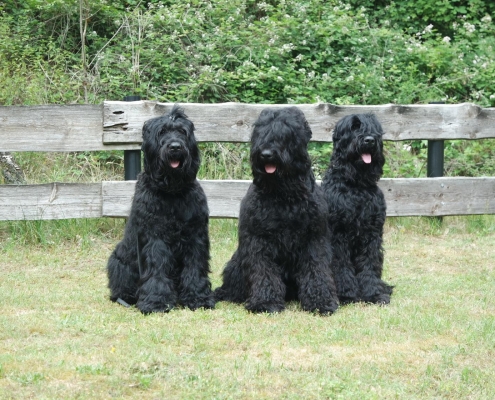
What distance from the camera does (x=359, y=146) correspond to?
6.17 meters

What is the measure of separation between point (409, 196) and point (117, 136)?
339 cm

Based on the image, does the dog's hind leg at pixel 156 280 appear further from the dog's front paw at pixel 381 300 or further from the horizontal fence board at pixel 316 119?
the horizontal fence board at pixel 316 119

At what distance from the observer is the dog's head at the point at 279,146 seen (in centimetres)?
578

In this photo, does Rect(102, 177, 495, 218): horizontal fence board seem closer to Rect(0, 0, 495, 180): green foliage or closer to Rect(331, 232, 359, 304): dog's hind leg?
Rect(0, 0, 495, 180): green foliage

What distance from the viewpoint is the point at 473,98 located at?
12711 mm

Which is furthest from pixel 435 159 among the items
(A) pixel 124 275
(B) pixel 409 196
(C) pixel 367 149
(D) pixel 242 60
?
(A) pixel 124 275

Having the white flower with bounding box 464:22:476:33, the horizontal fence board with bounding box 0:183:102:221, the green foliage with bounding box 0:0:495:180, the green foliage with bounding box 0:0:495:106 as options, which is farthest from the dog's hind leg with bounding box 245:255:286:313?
the white flower with bounding box 464:22:476:33

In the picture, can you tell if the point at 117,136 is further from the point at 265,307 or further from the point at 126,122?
the point at 265,307

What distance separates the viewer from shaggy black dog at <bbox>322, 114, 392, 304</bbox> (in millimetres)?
6250

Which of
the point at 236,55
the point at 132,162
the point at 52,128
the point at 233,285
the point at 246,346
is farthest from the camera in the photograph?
the point at 236,55

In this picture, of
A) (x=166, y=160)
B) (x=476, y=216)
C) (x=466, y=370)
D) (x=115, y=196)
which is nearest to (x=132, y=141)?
(x=115, y=196)

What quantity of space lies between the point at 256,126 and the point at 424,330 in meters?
1.95

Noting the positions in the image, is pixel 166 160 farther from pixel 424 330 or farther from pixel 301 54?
pixel 301 54

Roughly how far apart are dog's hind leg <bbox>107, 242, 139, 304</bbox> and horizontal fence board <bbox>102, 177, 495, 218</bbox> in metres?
2.14
